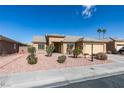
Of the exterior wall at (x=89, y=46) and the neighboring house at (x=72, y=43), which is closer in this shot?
the exterior wall at (x=89, y=46)

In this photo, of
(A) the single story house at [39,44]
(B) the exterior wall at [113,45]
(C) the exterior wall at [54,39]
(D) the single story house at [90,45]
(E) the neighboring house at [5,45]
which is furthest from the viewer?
(B) the exterior wall at [113,45]

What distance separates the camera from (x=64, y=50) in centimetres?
3169

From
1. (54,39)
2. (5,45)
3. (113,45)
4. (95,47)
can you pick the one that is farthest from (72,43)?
(5,45)

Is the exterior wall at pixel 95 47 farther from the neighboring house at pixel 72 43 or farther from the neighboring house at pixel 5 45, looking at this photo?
the neighboring house at pixel 5 45

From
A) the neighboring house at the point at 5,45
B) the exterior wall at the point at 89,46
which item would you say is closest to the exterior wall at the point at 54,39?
the exterior wall at the point at 89,46

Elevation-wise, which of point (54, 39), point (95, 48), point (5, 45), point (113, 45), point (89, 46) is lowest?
point (95, 48)

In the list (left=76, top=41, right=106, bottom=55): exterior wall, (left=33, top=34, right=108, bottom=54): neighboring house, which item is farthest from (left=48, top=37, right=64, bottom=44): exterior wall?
(left=76, top=41, right=106, bottom=55): exterior wall

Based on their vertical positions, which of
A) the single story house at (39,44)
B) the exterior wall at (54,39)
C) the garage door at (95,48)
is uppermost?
the exterior wall at (54,39)

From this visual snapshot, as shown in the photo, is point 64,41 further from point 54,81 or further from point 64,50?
point 54,81

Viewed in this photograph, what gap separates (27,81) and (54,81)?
1.86m

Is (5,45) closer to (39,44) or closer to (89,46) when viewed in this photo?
(39,44)

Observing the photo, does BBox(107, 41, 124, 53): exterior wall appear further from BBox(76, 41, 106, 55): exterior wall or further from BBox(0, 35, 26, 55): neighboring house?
BBox(0, 35, 26, 55): neighboring house
